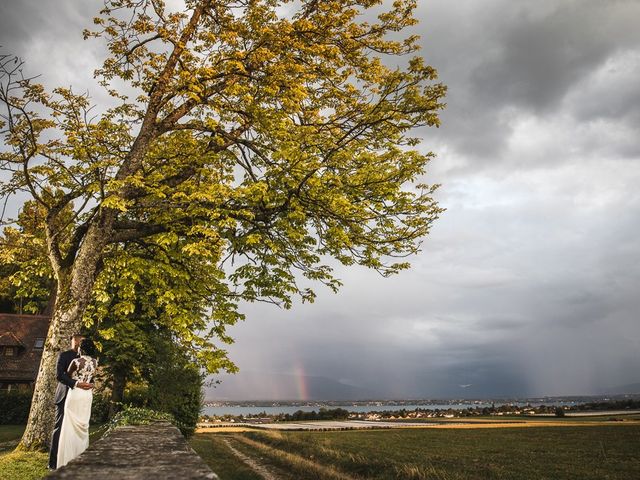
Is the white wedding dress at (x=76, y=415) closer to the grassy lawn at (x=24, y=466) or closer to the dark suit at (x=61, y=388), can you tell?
the dark suit at (x=61, y=388)

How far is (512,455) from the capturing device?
74.3 ft

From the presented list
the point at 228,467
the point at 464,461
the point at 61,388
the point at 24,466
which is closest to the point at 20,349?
the point at 228,467

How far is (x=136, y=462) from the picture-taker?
3680 mm

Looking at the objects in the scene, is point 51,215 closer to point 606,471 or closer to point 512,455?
point 606,471

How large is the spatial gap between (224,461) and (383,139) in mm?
18384

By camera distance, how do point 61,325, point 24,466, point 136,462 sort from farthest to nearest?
point 61,325 → point 24,466 → point 136,462

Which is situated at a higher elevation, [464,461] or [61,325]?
[61,325]

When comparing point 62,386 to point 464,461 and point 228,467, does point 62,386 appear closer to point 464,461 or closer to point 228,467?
point 228,467

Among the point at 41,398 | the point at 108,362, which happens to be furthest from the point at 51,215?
the point at 108,362

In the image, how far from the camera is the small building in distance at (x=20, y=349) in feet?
143

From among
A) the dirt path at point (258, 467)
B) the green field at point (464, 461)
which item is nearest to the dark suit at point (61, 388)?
the green field at point (464, 461)

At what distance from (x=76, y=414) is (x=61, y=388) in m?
0.86

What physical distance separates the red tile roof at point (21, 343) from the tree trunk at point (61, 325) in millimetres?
37363

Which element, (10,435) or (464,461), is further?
(10,435)
